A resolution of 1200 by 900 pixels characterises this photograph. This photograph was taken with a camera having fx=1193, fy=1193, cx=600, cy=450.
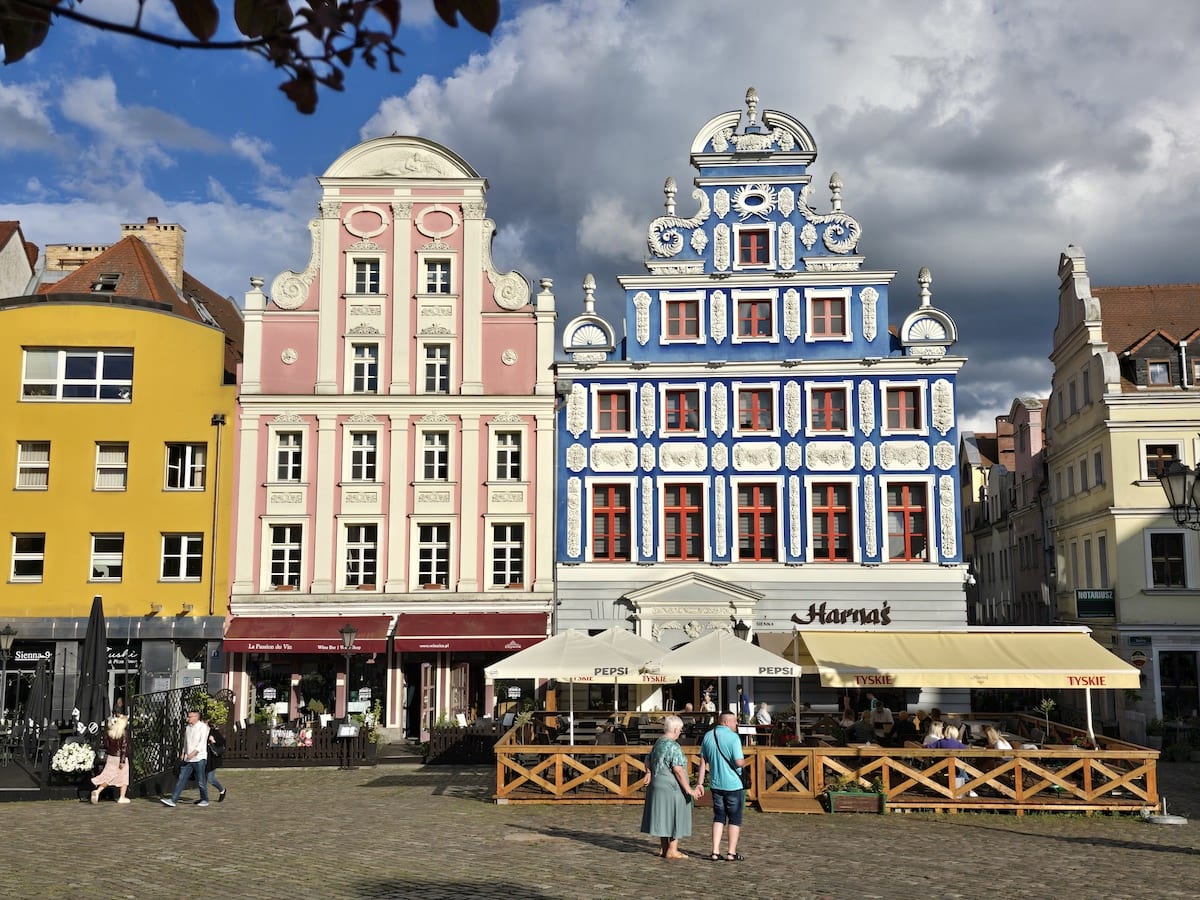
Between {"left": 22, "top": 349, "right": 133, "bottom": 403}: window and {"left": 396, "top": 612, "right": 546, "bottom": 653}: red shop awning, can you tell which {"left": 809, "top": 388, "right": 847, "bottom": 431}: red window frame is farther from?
{"left": 22, "top": 349, "right": 133, "bottom": 403}: window

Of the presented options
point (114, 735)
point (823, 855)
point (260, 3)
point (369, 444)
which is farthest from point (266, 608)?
point (260, 3)

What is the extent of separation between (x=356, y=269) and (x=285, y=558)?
8.00 meters

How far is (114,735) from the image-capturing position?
18.0m

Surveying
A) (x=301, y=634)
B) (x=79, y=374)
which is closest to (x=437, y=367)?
(x=301, y=634)

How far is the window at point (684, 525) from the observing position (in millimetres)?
31500

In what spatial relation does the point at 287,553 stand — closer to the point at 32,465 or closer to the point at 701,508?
the point at 32,465

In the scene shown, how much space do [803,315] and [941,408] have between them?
433 centimetres

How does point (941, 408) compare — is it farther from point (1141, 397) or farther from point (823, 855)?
point (823, 855)

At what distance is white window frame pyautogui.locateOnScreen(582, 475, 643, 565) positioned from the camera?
3139cm

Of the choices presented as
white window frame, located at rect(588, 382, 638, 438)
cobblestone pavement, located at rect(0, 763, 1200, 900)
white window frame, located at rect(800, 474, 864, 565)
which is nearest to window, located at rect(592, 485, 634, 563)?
white window frame, located at rect(588, 382, 638, 438)

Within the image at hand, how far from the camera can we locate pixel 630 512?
104ft

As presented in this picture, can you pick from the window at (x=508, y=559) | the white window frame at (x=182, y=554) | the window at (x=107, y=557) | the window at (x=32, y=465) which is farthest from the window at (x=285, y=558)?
the window at (x=32, y=465)

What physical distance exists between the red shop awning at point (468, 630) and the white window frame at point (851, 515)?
7158mm

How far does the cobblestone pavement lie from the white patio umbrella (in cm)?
214
